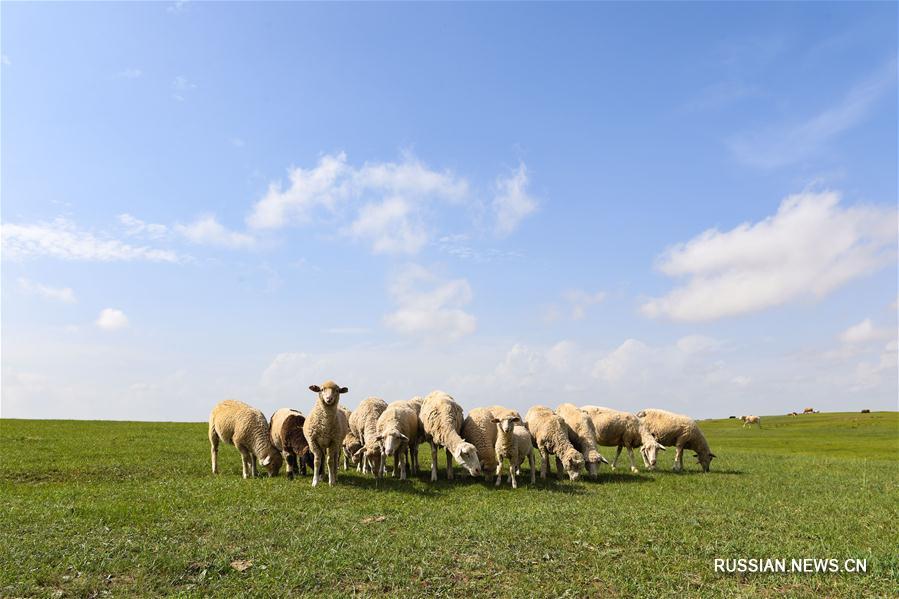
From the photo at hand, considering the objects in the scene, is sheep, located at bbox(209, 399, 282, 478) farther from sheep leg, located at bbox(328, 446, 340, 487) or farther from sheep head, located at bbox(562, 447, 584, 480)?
sheep head, located at bbox(562, 447, 584, 480)

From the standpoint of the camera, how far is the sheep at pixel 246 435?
1847 centimetres

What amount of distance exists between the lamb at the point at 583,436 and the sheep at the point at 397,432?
6.15 metres

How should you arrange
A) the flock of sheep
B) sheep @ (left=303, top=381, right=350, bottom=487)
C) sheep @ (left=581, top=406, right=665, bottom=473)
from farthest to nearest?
sheep @ (left=581, top=406, right=665, bottom=473), the flock of sheep, sheep @ (left=303, top=381, right=350, bottom=487)

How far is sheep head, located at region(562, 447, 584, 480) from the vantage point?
60.3ft

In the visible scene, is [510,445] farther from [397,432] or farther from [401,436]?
[397,432]

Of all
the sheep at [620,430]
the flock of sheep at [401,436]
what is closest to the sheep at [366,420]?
the flock of sheep at [401,436]

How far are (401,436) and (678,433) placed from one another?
1422 centimetres

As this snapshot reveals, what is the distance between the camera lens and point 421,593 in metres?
8.64

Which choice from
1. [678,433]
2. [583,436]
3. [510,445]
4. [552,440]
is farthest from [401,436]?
[678,433]

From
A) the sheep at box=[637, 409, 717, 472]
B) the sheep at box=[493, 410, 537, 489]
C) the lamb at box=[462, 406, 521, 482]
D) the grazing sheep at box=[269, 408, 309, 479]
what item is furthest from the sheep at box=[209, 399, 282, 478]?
the sheep at box=[637, 409, 717, 472]

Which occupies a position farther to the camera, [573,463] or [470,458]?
[573,463]

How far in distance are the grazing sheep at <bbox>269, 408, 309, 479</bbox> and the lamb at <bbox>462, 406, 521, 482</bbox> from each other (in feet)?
18.5

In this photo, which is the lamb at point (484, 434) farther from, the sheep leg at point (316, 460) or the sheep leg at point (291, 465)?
the sheep leg at point (291, 465)

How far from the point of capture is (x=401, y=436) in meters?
16.7
